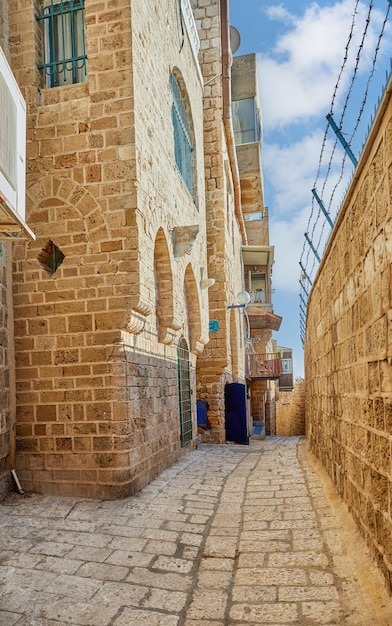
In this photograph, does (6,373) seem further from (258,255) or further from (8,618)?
(258,255)

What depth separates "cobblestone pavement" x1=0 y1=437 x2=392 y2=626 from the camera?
102 inches

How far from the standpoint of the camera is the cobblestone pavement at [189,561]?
2.59 meters

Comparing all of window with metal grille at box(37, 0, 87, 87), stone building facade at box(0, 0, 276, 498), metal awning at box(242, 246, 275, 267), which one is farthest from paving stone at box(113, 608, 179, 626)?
metal awning at box(242, 246, 275, 267)

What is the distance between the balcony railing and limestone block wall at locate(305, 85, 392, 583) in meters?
12.6

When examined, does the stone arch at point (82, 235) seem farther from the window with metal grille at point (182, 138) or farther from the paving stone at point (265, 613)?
the window with metal grille at point (182, 138)

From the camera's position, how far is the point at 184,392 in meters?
7.97

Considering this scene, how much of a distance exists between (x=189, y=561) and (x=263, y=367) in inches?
560

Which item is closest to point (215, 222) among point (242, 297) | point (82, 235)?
point (242, 297)

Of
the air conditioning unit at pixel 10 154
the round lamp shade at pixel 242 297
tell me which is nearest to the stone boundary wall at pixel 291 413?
the round lamp shade at pixel 242 297

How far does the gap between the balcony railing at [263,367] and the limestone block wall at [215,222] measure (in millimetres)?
4616

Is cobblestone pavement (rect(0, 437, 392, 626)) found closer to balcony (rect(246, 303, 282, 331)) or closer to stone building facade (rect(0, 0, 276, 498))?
stone building facade (rect(0, 0, 276, 498))

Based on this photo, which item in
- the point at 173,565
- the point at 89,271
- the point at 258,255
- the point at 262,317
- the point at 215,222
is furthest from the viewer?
the point at 258,255

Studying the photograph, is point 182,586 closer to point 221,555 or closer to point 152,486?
point 221,555

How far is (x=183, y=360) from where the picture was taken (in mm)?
8023
